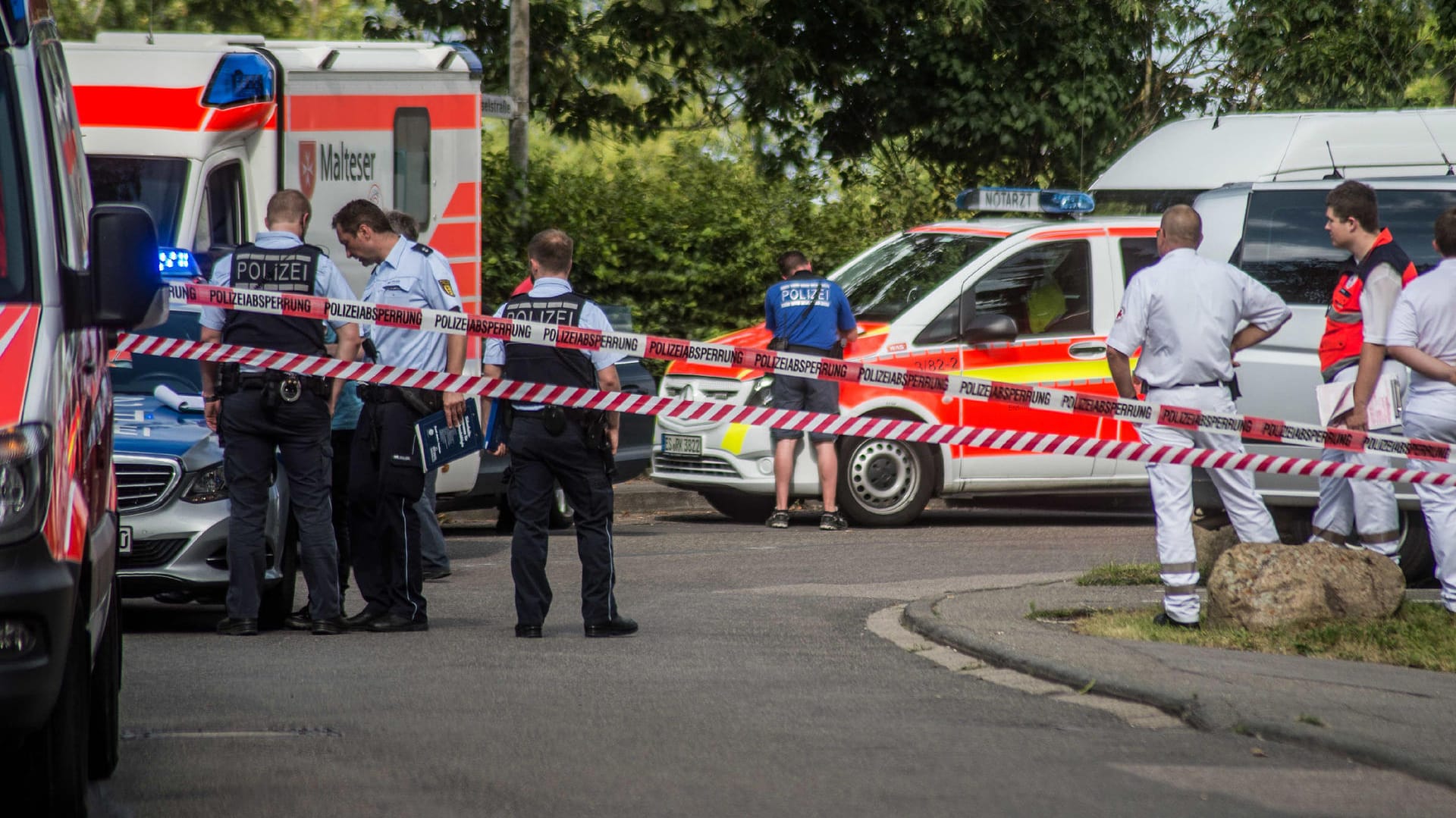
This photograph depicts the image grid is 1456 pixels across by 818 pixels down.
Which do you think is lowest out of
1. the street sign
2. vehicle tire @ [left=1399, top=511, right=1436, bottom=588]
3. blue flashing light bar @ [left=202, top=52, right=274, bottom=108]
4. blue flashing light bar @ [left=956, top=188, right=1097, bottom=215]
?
vehicle tire @ [left=1399, top=511, right=1436, bottom=588]

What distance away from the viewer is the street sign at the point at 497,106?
15.1 meters

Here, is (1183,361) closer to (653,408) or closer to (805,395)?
(653,408)

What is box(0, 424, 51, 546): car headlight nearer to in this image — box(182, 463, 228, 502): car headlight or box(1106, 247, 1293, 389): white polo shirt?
box(182, 463, 228, 502): car headlight

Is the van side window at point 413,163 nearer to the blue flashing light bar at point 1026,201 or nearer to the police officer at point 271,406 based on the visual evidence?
the blue flashing light bar at point 1026,201

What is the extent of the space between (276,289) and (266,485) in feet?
2.72

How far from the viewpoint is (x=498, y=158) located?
1741cm

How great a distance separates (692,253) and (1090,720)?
11825 mm

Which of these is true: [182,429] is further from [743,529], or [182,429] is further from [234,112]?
[743,529]

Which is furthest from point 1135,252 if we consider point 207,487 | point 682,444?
point 207,487

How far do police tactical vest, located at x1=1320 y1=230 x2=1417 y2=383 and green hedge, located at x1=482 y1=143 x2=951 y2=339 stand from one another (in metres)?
9.26

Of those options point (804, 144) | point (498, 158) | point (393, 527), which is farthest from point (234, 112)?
point (804, 144)

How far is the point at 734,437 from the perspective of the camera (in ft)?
43.4

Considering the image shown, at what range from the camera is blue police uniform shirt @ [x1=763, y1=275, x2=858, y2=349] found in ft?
42.0

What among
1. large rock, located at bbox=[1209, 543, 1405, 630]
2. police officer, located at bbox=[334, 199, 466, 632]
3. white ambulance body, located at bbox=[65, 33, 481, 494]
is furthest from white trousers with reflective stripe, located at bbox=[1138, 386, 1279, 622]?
white ambulance body, located at bbox=[65, 33, 481, 494]
